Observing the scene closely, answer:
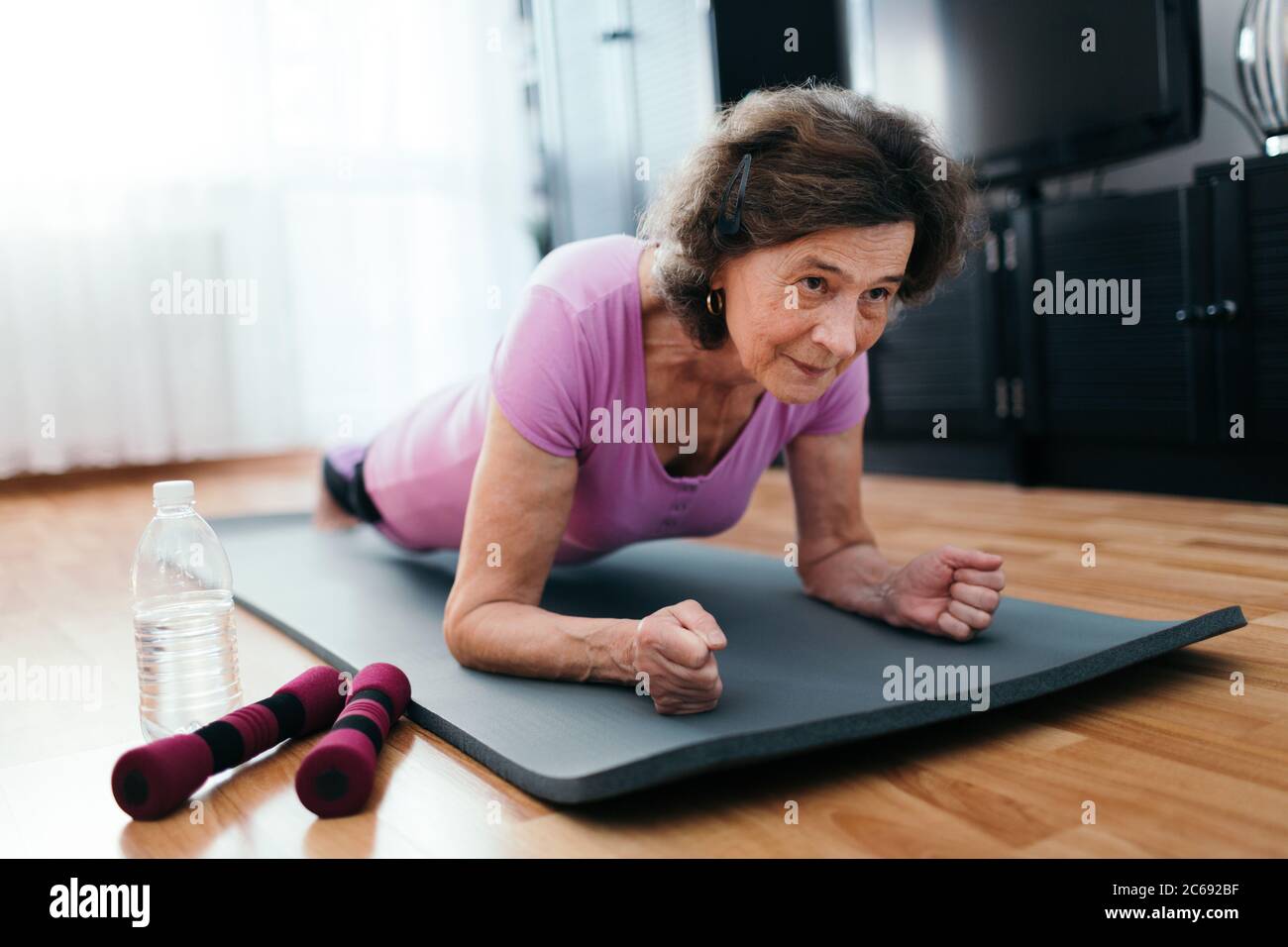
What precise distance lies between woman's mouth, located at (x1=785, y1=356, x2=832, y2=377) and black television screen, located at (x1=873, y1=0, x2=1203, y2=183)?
5.45 feet

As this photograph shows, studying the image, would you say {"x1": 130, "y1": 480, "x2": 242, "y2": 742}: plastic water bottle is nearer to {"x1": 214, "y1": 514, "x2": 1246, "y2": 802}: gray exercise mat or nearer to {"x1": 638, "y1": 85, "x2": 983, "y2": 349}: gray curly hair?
{"x1": 214, "y1": 514, "x2": 1246, "y2": 802}: gray exercise mat

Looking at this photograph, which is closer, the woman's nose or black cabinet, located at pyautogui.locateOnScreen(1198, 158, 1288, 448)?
the woman's nose

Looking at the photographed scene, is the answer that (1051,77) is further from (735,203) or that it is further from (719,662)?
(719,662)

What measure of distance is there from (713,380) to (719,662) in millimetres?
340

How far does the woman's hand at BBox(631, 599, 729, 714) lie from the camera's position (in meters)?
0.95

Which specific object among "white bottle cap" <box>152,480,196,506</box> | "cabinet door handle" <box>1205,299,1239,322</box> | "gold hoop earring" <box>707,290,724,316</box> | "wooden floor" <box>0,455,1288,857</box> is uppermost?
"gold hoop earring" <box>707,290,724,316</box>

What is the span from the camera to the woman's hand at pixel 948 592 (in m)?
1.19

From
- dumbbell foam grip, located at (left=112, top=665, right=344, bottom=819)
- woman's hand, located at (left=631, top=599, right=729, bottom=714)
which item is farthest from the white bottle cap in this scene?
woman's hand, located at (left=631, top=599, right=729, bottom=714)

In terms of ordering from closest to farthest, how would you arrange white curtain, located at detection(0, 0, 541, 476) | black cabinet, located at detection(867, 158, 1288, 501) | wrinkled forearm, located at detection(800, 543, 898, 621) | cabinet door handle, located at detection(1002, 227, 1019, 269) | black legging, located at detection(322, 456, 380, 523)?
1. wrinkled forearm, located at detection(800, 543, 898, 621)
2. black legging, located at detection(322, 456, 380, 523)
3. black cabinet, located at detection(867, 158, 1288, 501)
4. cabinet door handle, located at detection(1002, 227, 1019, 269)
5. white curtain, located at detection(0, 0, 541, 476)

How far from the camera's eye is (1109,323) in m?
2.41

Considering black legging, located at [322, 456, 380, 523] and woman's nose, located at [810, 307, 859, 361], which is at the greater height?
woman's nose, located at [810, 307, 859, 361]

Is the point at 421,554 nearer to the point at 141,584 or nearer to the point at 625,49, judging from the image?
the point at 141,584
